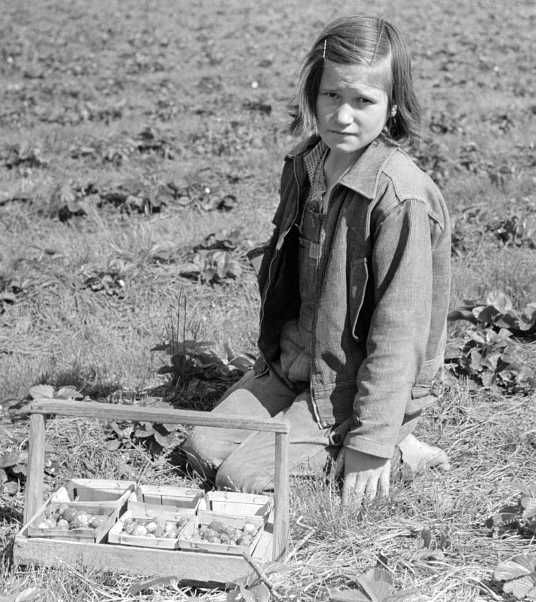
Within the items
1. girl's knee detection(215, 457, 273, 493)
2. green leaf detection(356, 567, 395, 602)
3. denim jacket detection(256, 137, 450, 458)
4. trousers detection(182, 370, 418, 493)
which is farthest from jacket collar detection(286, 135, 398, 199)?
green leaf detection(356, 567, 395, 602)

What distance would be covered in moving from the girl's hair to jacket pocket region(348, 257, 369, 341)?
0.44 metres

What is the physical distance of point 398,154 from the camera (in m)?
3.20

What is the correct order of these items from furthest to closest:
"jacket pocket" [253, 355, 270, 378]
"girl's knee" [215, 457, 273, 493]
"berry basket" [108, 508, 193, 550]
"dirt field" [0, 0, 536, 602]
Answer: "jacket pocket" [253, 355, 270, 378]
"girl's knee" [215, 457, 273, 493]
"dirt field" [0, 0, 536, 602]
"berry basket" [108, 508, 193, 550]

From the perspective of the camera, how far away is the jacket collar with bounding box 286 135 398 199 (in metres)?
3.10

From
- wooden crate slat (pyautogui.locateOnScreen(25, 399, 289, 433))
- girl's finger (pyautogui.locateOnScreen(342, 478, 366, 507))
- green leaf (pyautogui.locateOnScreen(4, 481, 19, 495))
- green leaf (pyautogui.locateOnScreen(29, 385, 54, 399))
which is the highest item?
wooden crate slat (pyautogui.locateOnScreen(25, 399, 289, 433))

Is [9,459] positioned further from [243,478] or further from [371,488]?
[371,488]

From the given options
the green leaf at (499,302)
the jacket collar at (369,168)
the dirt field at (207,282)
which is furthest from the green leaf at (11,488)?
the green leaf at (499,302)

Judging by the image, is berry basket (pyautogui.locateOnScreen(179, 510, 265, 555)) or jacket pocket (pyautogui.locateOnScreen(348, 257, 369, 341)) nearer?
berry basket (pyautogui.locateOnScreen(179, 510, 265, 555))

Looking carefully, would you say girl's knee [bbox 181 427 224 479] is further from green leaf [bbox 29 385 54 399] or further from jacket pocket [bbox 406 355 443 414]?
jacket pocket [bbox 406 355 443 414]

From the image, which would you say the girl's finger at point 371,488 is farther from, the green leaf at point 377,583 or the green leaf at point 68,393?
the green leaf at point 68,393

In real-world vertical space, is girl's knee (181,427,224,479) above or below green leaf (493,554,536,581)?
below

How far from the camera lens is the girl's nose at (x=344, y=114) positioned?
3046 mm

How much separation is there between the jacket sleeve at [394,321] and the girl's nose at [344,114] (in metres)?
0.31

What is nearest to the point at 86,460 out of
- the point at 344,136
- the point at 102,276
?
the point at 344,136
